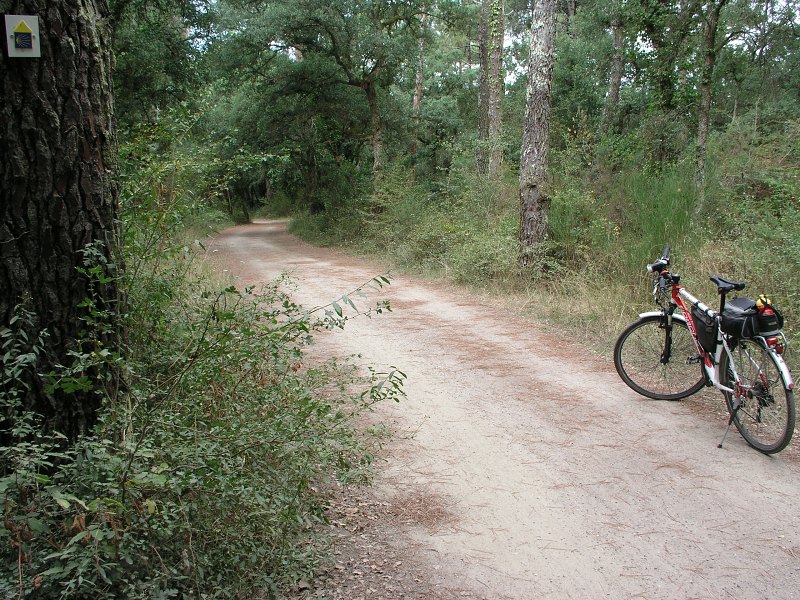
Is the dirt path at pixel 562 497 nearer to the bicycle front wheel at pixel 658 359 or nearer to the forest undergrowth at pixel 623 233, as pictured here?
the bicycle front wheel at pixel 658 359

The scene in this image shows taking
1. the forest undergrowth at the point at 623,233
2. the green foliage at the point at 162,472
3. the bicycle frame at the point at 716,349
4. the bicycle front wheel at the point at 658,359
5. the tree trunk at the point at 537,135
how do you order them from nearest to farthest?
the green foliage at the point at 162,472, the bicycle frame at the point at 716,349, the bicycle front wheel at the point at 658,359, the forest undergrowth at the point at 623,233, the tree trunk at the point at 537,135

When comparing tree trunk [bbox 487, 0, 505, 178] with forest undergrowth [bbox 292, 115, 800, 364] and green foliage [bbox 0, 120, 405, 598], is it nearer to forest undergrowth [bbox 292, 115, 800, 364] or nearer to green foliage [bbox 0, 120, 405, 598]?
forest undergrowth [bbox 292, 115, 800, 364]

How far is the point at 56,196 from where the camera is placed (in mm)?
2965

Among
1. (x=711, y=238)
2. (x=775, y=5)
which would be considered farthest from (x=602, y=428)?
(x=775, y=5)

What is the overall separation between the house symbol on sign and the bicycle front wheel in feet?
16.1

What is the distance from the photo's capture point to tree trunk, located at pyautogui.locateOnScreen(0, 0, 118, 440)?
9.44 feet

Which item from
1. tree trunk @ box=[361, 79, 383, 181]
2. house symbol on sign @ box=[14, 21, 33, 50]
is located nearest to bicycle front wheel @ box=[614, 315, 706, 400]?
house symbol on sign @ box=[14, 21, 33, 50]

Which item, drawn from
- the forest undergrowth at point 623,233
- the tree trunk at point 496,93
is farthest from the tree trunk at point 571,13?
the forest undergrowth at point 623,233

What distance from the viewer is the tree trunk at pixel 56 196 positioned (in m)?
2.88

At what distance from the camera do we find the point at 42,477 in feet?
7.30

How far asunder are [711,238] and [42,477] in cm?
866

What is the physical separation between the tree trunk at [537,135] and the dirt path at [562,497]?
456cm

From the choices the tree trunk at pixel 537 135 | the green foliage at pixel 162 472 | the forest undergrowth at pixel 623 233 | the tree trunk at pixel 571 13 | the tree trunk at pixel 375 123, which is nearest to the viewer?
the green foliage at pixel 162 472

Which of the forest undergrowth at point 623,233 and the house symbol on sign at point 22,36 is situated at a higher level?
the house symbol on sign at point 22,36
